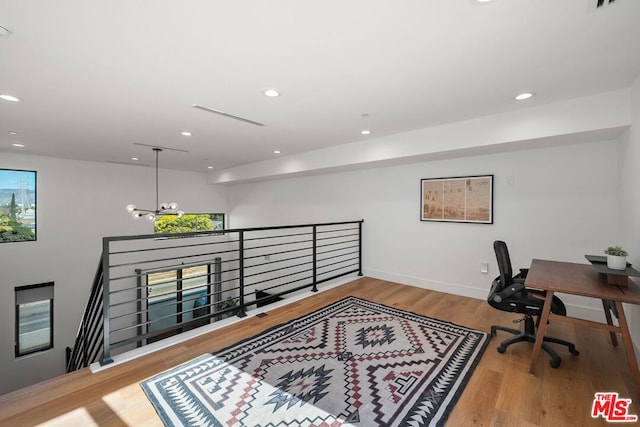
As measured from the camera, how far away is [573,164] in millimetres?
3227

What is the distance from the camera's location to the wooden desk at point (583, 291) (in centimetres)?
181

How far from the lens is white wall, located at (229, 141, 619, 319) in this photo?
3143 mm

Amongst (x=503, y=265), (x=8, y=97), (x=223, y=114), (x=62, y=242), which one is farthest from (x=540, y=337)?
(x=62, y=242)

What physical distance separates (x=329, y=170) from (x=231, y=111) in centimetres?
246

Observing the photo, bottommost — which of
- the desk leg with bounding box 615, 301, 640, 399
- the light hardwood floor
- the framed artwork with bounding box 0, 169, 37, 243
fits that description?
the light hardwood floor

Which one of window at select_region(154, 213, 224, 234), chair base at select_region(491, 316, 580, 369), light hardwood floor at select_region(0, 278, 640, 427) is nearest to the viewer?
light hardwood floor at select_region(0, 278, 640, 427)

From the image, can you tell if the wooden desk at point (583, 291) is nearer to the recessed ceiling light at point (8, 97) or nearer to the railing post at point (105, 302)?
the railing post at point (105, 302)

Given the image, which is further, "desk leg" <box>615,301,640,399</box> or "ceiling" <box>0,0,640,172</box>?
"desk leg" <box>615,301,640,399</box>

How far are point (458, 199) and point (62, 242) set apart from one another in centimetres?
737

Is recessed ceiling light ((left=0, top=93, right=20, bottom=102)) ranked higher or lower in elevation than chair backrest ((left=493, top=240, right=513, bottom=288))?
higher

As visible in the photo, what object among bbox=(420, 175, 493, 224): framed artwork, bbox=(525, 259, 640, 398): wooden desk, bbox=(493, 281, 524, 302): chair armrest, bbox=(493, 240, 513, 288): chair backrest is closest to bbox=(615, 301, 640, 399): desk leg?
bbox=(525, 259, 640, 398): wooden desk

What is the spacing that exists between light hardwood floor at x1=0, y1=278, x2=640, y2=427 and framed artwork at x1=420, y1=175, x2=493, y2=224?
160cm

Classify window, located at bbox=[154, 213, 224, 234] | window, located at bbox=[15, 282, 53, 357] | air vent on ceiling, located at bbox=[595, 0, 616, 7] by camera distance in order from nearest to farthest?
air vent on ceiling, located at bbox=[595, 0, 616, 7] → window, located at bbox=[15, 282, 53, 357] → window, located at bbox=[154, 213, 224, 234]

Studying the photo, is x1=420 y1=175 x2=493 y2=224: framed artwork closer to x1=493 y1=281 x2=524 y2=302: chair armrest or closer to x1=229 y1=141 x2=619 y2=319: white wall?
x1=229 y1=141 x2=619 y2=319: white wall
